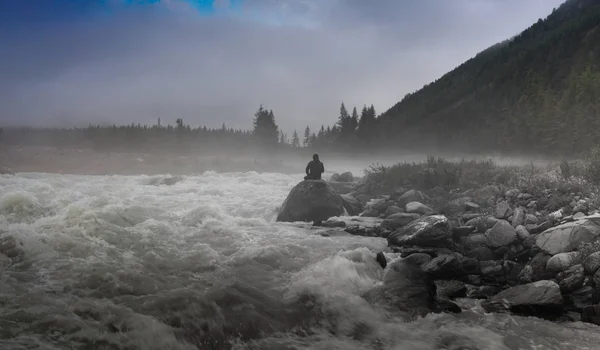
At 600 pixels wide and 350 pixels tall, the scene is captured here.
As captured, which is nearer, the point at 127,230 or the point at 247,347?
the point at 247,347

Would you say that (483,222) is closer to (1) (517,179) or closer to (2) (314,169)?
(1) (517,179)

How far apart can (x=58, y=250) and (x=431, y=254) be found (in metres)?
8.87

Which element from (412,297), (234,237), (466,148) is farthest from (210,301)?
(466,148)

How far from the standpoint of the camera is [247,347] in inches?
212

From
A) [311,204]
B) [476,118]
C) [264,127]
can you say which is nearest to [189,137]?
[264,127]

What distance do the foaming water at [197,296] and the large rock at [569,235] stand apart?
8.33 feet

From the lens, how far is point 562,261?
7.49 m

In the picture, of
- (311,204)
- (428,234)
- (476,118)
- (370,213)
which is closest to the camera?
(428,234)

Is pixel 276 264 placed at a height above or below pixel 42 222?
below

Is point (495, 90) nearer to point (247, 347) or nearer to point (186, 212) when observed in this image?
point (186, 212)

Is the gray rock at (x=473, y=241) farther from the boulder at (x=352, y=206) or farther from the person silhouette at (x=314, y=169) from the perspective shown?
the person silhouette at (x=314, y=169)

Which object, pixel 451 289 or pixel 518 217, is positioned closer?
pixel 451 289

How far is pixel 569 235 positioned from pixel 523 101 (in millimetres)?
45718

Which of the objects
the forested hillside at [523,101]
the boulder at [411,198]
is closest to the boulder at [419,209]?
the boulder at [411,198]
